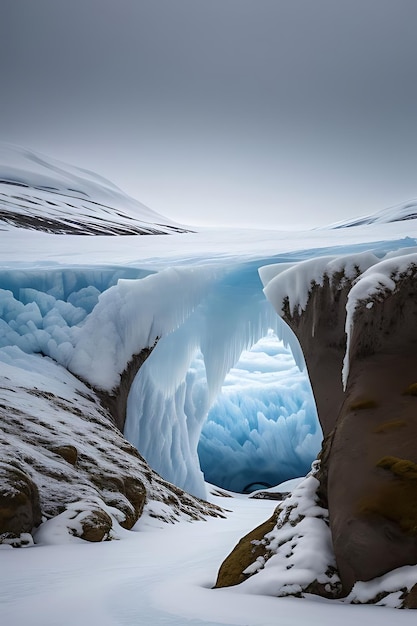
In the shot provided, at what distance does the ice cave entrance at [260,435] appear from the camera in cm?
2462

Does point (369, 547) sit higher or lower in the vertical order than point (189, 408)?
higher

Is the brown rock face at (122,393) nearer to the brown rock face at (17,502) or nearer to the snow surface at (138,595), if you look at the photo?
the brown rock face at (17,502)

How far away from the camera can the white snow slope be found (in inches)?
131

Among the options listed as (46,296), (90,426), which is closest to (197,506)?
(90,426)

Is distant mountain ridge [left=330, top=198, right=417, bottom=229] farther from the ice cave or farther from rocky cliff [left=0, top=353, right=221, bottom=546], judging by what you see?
rocky cliff [left=0, top=353, right=221, bottom=546]

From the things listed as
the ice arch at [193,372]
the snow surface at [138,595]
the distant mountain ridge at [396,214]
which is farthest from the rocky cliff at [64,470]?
the distant mountain ridge at [396,214]

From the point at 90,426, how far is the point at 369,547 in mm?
6270

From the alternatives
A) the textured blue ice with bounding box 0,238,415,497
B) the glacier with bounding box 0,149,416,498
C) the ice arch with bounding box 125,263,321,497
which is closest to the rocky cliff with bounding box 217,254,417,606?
the glacier with bounding box 0,149,416,498

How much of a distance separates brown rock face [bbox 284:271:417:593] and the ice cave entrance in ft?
56.1

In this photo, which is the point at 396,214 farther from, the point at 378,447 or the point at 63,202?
the point at 378,447

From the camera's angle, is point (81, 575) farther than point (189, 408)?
No

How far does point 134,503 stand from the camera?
7.93 metres

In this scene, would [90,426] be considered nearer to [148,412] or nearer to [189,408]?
[148,412]

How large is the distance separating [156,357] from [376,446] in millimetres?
9636
